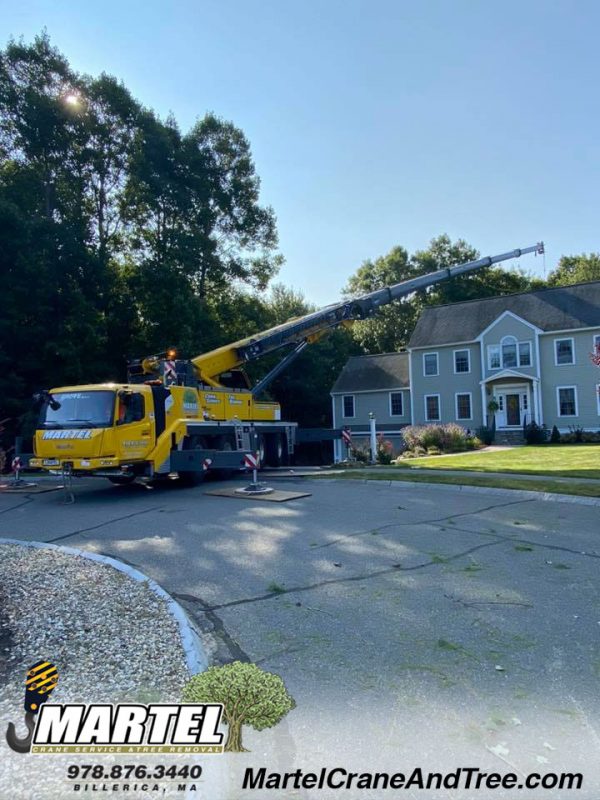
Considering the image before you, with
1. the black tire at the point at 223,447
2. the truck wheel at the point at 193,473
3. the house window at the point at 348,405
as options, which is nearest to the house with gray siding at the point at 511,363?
the house window at the point at 348,405

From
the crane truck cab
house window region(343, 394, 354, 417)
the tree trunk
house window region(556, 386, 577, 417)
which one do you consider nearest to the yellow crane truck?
the crane truck cab

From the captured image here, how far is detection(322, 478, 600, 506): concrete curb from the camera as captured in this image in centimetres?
1038

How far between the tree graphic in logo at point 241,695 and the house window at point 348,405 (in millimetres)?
37793

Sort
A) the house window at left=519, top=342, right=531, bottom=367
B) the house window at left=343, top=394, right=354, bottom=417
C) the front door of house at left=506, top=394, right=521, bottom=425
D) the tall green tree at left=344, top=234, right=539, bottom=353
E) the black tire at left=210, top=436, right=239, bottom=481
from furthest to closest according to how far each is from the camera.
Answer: the tall green tree at left=344, top=234, right=539, bottom=353, the house window at left=343, top=394, right=354, bottom=417, the front door of house at left=506, top=394, right=521, bottom=425, the house window at left=519, top=342, right=531, bottom=367, the black tire at left=210, top=436, right=239, bottom=481

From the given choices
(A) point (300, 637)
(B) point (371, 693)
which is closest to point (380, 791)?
(B) point (371, 693)

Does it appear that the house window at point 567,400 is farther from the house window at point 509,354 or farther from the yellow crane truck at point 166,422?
the yellow crane truck at point 166,422

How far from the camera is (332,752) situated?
289 centimetres

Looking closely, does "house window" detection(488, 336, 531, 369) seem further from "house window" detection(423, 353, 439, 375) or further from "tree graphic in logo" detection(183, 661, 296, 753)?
"tree graphic in logo" detection(183, 661, 296, 753)

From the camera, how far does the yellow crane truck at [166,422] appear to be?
12.4m

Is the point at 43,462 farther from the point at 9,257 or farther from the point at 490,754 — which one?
the point at 9,257

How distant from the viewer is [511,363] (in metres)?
34.2

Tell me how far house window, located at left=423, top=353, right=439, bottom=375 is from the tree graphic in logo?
115 feet

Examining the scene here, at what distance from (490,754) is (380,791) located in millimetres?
647

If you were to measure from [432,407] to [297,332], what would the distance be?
2027cm
